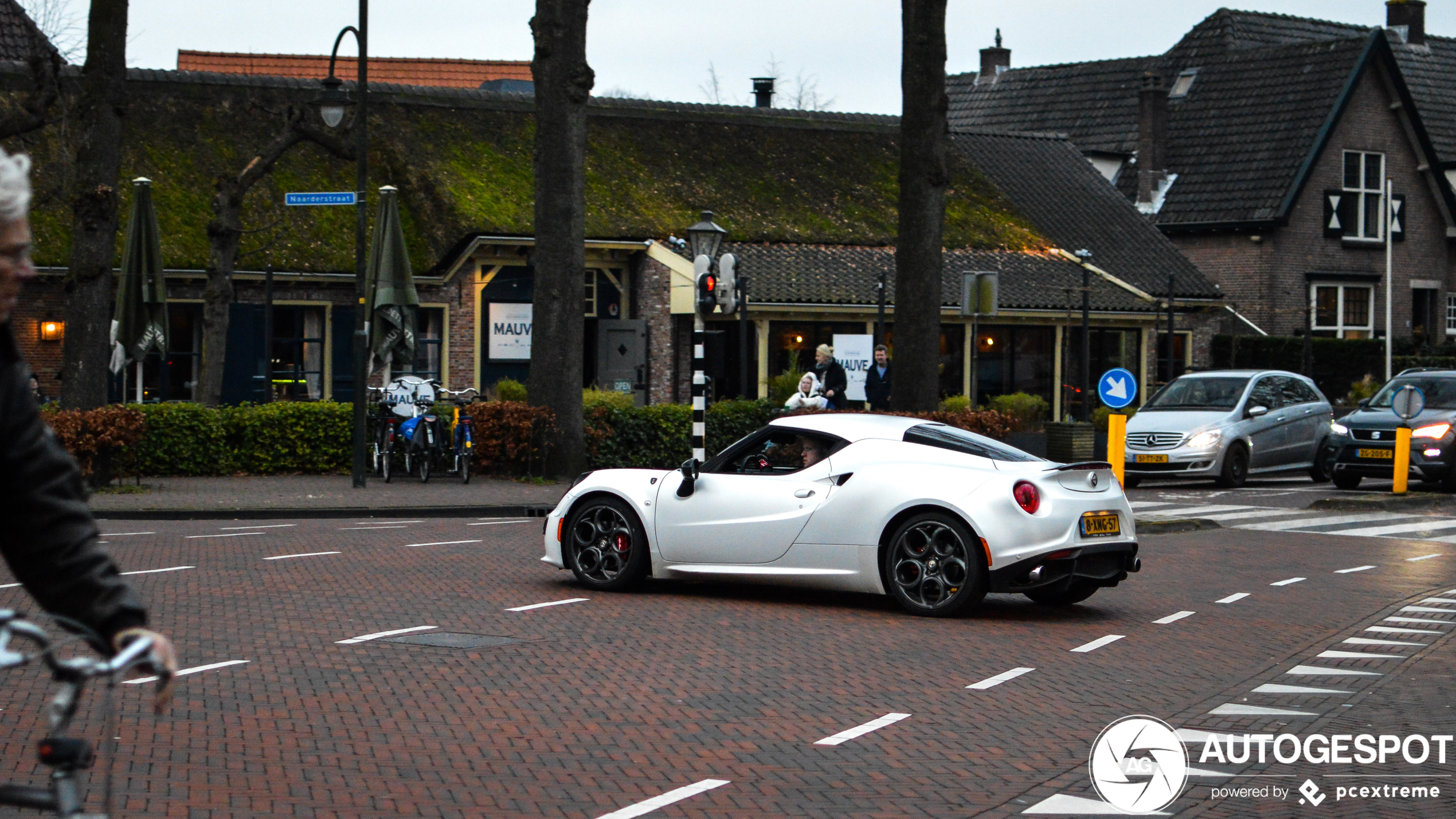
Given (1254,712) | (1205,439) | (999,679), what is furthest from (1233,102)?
(1254,712)

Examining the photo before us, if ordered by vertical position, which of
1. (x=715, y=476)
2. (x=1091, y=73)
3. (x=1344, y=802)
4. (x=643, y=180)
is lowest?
(x=1344, y=802)

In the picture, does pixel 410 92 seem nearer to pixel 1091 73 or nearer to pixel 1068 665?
pixel 1091 73

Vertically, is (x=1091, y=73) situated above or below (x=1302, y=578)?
above

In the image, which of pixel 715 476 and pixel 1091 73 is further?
pixel 1091 73

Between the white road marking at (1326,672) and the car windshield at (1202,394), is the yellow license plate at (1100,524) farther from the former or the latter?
the car windshield at (1202,394)

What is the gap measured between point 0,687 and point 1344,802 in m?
6.22

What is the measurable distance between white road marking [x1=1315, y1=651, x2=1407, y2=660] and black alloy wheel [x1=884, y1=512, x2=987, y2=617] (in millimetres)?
2113

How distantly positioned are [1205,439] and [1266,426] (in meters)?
1.41

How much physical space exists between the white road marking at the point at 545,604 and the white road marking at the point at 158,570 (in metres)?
3.31

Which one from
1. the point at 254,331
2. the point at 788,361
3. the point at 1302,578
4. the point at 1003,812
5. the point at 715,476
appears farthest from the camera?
the point at 788,361

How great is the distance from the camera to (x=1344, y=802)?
6379 mm

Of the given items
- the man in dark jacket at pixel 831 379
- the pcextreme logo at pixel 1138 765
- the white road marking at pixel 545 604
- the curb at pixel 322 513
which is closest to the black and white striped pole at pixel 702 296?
the curb at pixel 322 513

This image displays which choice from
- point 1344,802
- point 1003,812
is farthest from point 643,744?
point 1344,802

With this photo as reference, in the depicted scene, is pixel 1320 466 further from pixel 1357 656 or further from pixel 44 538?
pixel 44 538
